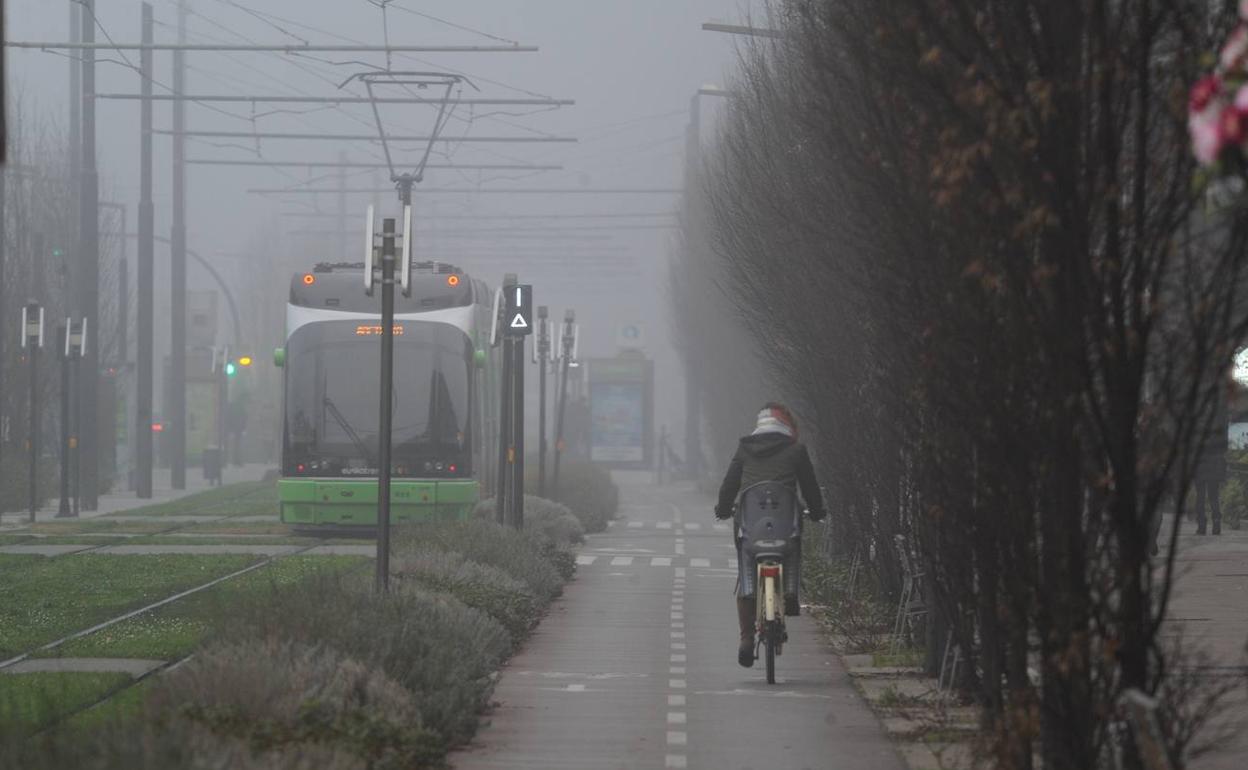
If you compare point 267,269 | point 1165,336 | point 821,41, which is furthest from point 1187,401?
point 267,269

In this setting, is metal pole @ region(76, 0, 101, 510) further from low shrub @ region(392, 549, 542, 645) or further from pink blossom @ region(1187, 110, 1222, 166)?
pink blossom @ region(1187, 110, 1222, 166)

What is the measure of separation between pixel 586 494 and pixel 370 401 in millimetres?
9831

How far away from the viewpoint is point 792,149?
61.1ft

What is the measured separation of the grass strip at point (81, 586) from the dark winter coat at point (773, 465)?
16.4 ft

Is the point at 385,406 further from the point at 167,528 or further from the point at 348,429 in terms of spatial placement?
the point at 167,528

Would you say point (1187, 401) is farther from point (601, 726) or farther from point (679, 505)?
point (679, 505)

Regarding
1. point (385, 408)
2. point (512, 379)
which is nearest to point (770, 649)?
point (385, 408)

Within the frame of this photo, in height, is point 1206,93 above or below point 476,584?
above

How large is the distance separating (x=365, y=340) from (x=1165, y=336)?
22728mm

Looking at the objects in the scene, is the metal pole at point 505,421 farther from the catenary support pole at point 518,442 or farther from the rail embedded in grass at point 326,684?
the rail embedded in grass at point 326,684

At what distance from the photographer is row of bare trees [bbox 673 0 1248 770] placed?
7.50 meters

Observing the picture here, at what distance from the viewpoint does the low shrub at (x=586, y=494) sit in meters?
36.7

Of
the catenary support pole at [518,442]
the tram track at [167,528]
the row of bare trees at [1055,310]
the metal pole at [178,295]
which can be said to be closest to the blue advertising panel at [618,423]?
the metal pole at [178,295]

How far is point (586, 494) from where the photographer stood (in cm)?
3909
